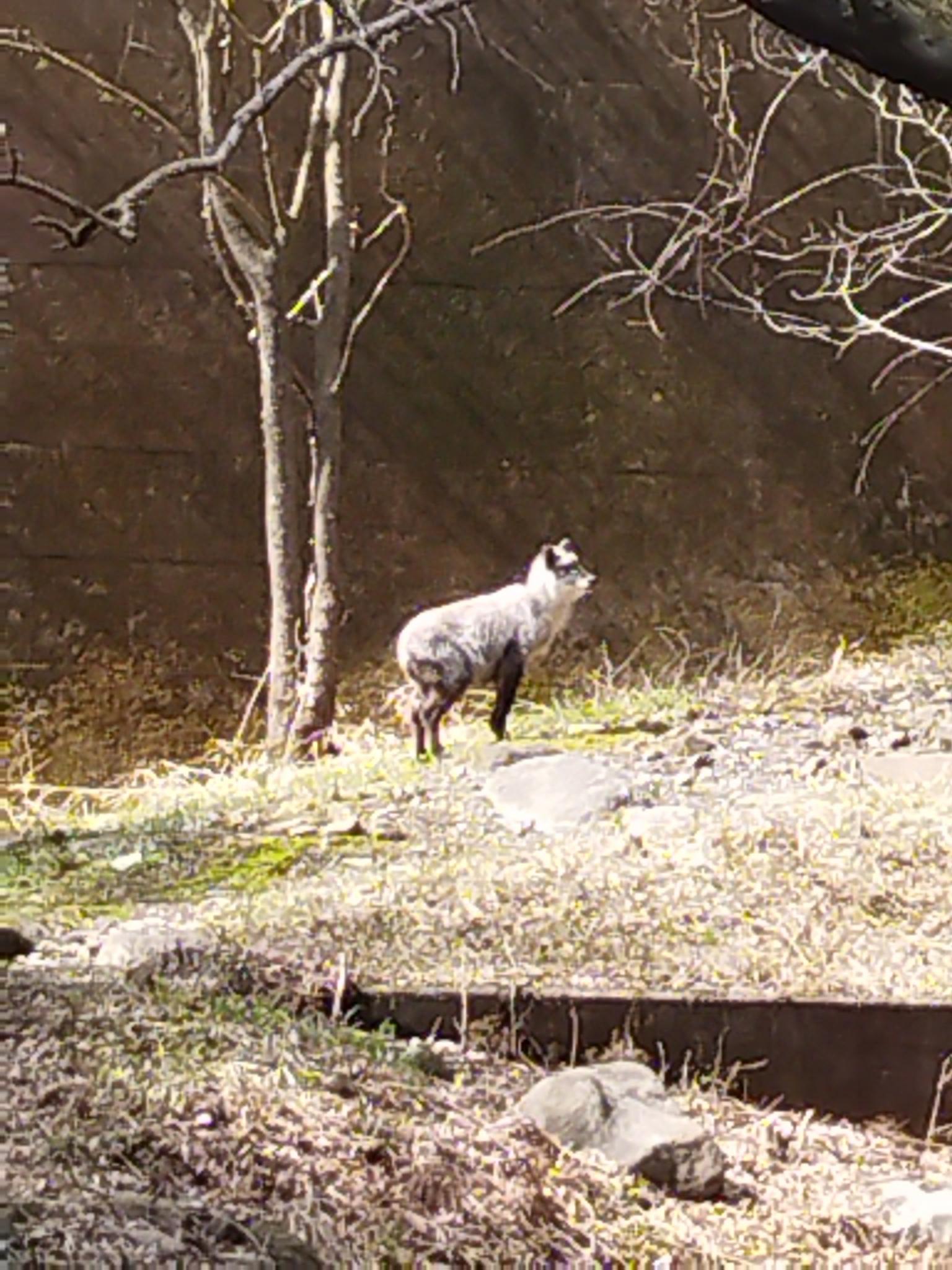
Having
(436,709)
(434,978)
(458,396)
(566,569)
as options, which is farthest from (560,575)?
(434,978)

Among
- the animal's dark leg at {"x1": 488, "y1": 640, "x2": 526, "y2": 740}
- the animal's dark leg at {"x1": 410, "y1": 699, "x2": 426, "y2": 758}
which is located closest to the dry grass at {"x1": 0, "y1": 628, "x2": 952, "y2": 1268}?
the animal's dark leg at {"x1": 488, "y1": 640, "x2": 526, "y2": 740}

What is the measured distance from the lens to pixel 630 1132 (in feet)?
9.07

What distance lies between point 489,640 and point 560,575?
0.39m

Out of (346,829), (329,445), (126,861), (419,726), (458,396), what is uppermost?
(458,396)

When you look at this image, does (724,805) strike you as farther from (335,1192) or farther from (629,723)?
(335,1192)

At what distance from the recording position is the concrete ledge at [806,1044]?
322 cm

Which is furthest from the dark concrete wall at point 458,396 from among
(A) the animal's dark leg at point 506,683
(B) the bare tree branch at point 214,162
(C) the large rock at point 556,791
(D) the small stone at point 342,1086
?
(D) the small stone at point 342,1086

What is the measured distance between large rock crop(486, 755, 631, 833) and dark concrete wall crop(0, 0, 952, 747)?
2.36 m

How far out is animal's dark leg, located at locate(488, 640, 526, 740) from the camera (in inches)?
242

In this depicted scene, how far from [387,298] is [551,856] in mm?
3722

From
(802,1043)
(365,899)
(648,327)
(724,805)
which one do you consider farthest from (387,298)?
(802,1043)

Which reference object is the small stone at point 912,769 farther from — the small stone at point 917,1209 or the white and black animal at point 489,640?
the small stone at point 917,1209

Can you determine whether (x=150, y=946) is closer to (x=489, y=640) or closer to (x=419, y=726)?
(x=419, y=726)

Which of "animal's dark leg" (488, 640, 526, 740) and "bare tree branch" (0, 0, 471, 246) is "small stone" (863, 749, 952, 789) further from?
"bare tree branch" (0, 0, 471, 246)
